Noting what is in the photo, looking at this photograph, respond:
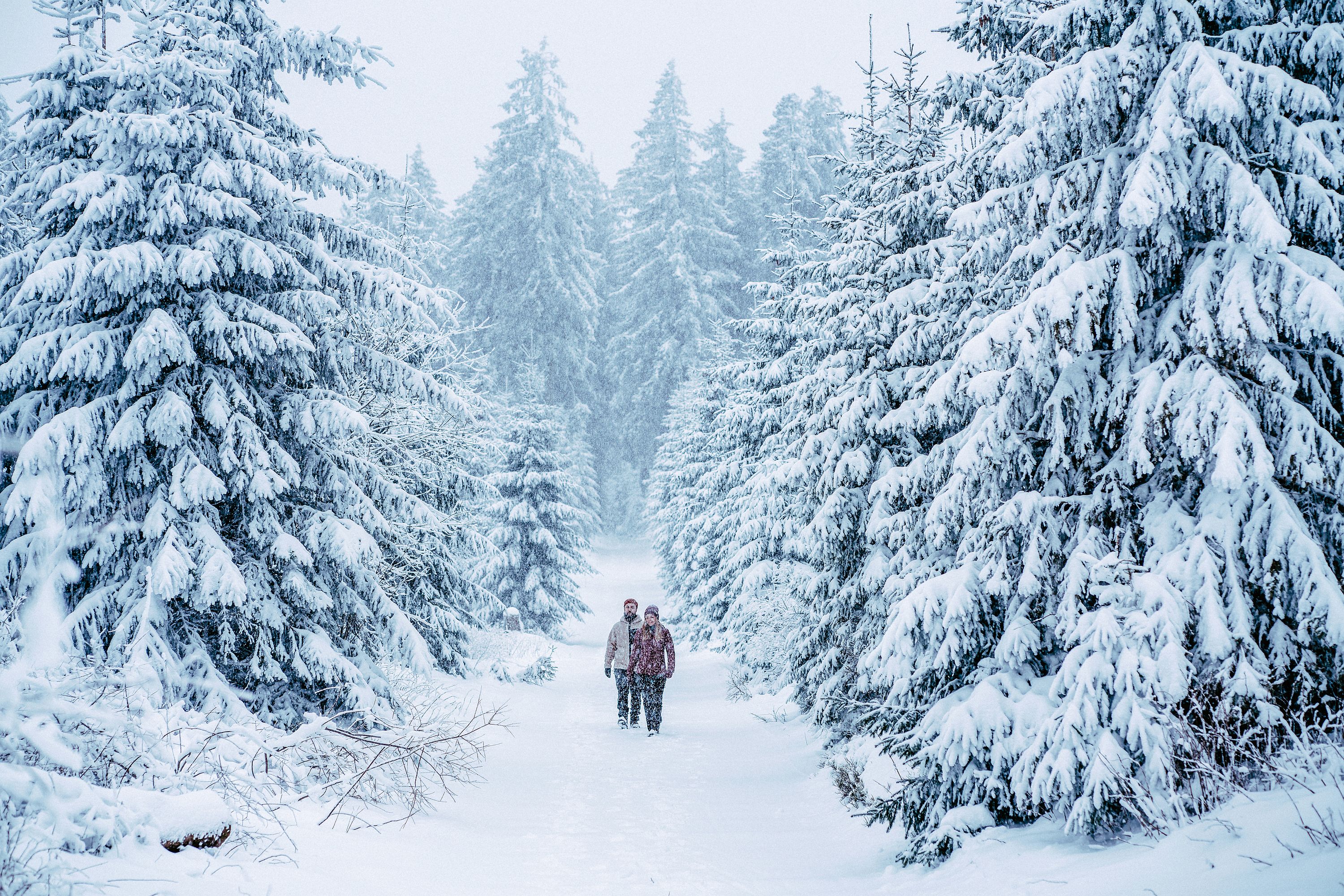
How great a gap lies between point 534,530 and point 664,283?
971 inches

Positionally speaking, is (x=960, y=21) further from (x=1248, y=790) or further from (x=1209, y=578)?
(x=1248, y=790)

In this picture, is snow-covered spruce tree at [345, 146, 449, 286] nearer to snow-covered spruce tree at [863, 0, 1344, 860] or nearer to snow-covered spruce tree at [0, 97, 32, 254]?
snow-covered spruce tree at [0, 97, 32, 254]

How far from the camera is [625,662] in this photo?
12352mm

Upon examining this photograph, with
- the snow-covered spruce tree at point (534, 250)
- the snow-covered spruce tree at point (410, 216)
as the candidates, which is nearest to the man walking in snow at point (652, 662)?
the snow-covered spruce tree at point (410, 216)

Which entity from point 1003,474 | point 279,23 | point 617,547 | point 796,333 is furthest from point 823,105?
point 1003,474

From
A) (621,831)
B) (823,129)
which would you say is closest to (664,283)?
(823,129)

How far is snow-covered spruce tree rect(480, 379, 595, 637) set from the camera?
24.1m

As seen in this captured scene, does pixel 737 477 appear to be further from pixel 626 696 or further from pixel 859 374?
pixel 859 374

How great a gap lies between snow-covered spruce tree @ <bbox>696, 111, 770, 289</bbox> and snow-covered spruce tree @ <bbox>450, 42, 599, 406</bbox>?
330 inches

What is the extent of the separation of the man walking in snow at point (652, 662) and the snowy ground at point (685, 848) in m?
0.44

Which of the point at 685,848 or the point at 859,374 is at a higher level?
the point at 859,374

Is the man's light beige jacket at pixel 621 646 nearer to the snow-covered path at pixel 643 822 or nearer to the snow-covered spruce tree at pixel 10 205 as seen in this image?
the snow-covered path at pixel 643 822

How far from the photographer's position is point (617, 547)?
165 feet

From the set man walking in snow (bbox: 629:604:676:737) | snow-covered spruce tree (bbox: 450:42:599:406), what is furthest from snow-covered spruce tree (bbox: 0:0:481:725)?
snow-covered spruce tree (bbox: 450:42:599:406)
